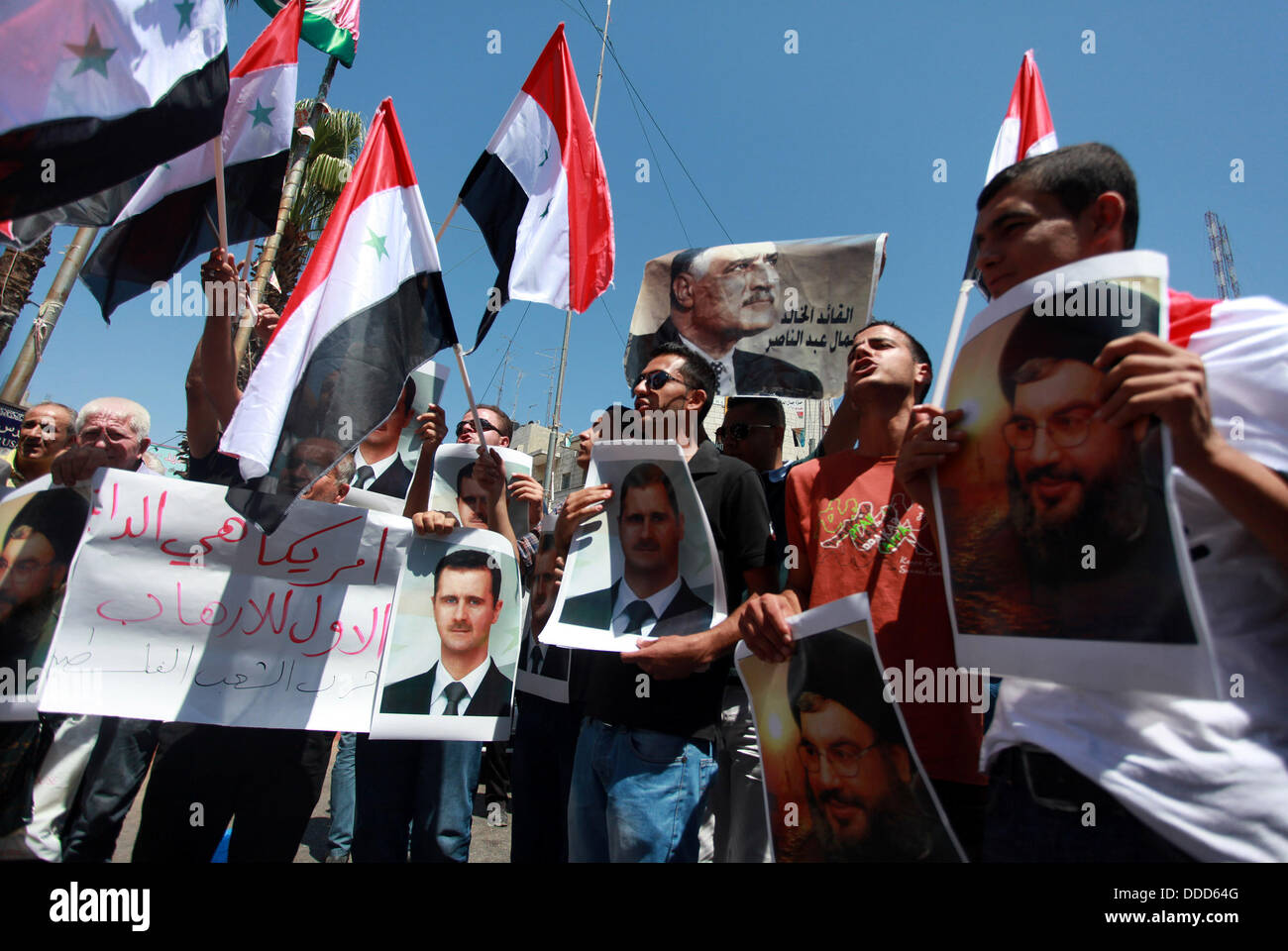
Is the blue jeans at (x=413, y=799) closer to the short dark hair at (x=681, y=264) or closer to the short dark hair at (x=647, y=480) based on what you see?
the short dark hair at (x=647, y=480)

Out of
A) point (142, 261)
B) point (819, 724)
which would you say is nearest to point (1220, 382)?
point (819, 724)

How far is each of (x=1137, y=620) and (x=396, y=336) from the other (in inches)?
102

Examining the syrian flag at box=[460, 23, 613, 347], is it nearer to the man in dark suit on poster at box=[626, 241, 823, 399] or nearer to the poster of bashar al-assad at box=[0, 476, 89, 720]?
the man in dark suit on poster at box=[626, 241, 823, 399]

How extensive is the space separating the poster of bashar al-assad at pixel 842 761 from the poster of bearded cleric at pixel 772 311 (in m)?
2.38

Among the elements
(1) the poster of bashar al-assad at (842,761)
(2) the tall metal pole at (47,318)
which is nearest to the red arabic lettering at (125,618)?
(1) the poster of bashar al-assad at (842,761)

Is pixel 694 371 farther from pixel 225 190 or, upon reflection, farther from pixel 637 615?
pixel 225 190

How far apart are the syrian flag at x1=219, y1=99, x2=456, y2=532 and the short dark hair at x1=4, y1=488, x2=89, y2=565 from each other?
0.59 metres

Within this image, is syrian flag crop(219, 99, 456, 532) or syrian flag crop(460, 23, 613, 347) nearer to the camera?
syrian flag crop(219, 99, 456, 532)

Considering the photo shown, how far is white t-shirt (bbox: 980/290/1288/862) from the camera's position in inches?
45.5

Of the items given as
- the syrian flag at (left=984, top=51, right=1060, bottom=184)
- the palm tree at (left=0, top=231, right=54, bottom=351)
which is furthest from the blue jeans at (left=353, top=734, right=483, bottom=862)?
the palm tree at (left=0, top=231, right=54, bottom=351)

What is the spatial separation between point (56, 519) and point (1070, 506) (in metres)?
3.35

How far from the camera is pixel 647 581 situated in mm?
2541

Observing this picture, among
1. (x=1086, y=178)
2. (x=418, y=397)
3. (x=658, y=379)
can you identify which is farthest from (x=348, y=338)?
(x=1086, y=178)

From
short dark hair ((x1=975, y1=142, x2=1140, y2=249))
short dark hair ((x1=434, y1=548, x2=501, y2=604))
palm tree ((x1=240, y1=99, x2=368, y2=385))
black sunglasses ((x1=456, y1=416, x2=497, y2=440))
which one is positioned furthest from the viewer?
palm tree ((x1=240, y1=99, x2=368, y2=385))
